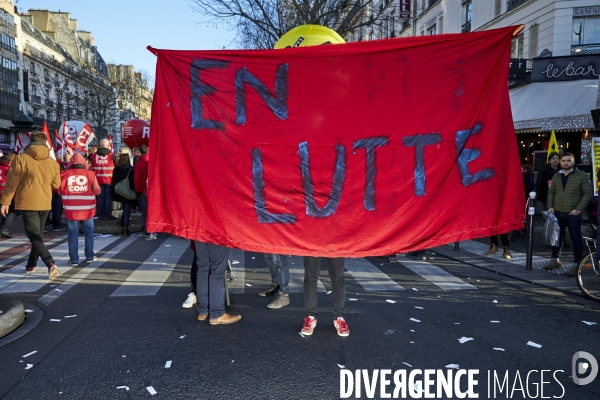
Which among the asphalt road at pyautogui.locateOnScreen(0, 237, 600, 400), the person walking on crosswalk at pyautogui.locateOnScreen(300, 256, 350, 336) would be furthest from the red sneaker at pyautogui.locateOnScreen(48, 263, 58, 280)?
the person walking on crosswalk at pyautogui.locateOnScreen(300, 256, 350, 336)

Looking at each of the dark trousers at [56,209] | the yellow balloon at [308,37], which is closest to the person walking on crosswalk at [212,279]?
the yellow balloon at [308,37]

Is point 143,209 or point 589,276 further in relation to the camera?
point 143,209

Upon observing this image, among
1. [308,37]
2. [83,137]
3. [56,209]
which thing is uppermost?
[308,37]

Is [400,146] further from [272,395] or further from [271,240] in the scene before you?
[272,395]

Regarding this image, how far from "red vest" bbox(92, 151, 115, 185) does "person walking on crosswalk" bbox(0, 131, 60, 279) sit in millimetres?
5547

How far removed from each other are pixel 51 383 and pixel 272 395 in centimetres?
171

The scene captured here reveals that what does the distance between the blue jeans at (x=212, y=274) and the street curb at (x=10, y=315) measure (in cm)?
188

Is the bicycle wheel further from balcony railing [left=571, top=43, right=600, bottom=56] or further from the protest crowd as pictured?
balcony railing [left=571, top=43, right=600, bottom=56]

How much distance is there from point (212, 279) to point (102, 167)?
358 inches

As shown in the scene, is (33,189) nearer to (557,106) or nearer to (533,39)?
(557,106)

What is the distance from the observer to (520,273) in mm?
7328

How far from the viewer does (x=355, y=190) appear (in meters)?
3.94

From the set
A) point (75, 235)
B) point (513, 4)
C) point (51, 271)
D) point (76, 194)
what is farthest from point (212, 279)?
point (513, 4)

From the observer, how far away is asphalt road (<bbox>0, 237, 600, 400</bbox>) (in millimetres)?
3344
